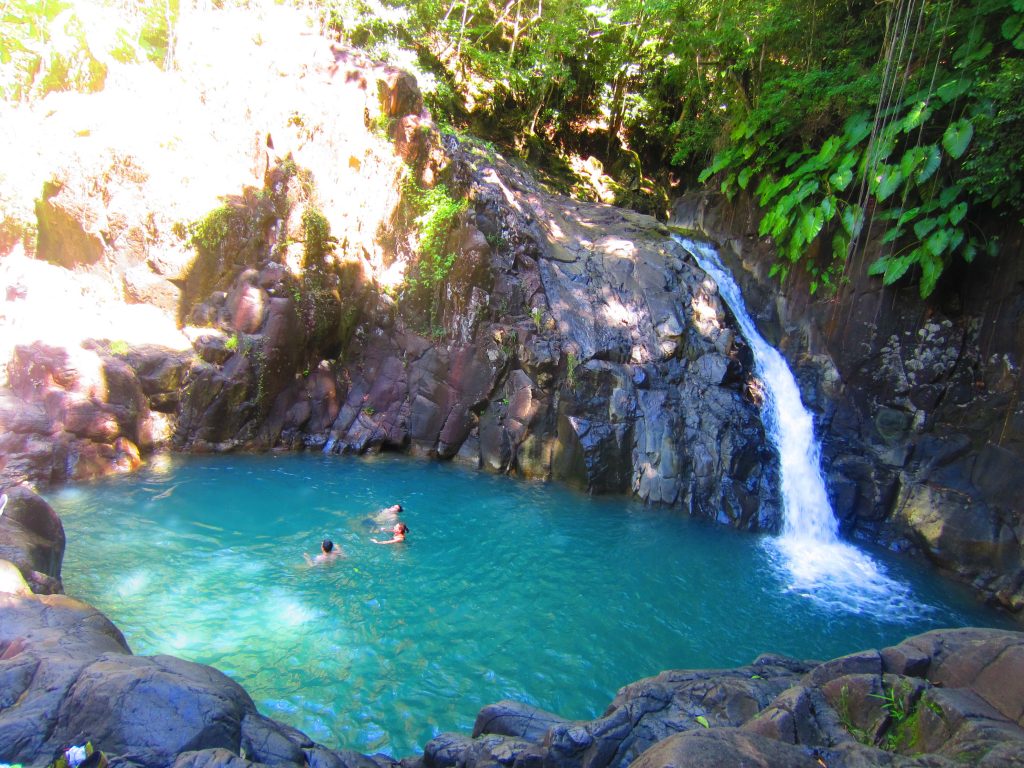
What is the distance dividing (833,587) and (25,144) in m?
18.1

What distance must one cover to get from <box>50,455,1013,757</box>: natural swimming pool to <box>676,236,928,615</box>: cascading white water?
336 mm

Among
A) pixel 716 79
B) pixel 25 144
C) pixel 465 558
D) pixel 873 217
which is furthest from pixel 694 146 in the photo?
pixel 25 144

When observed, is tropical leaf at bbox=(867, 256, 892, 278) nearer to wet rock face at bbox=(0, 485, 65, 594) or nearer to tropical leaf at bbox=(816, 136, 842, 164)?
tropical leaf at bbox=(816, 136, 842, 164)

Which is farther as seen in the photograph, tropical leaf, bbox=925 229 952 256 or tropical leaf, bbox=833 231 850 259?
tropical leaf, bbox=833 231 850 259

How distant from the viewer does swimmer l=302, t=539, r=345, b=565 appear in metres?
7.88

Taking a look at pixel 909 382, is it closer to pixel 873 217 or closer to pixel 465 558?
pixel 873 217

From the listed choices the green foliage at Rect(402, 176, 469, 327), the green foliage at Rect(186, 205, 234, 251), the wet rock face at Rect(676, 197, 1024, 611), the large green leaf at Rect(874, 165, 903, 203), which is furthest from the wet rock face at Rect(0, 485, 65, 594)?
the large green leaf at Rect(874, 165, 903, 203)

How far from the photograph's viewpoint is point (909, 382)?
11.3 meters

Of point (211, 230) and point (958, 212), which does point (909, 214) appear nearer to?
point (958, 212)

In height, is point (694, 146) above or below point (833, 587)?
above

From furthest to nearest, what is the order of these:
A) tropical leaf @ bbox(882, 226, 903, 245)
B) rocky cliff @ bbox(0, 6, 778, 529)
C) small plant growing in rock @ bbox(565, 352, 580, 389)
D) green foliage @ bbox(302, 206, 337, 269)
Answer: green foliage @ bbox(302, 206, 337, 269), small plant growing in rock @ bbox(565, 352, 580, 389), rocky cliff @ bbox(0, 6, 778, 529), tropical leaf @ bbox(882, 226, 903, 245)

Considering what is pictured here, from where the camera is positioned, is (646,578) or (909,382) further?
(909,382)

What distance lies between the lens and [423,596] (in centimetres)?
732

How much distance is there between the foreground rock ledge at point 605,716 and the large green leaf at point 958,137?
834cm
